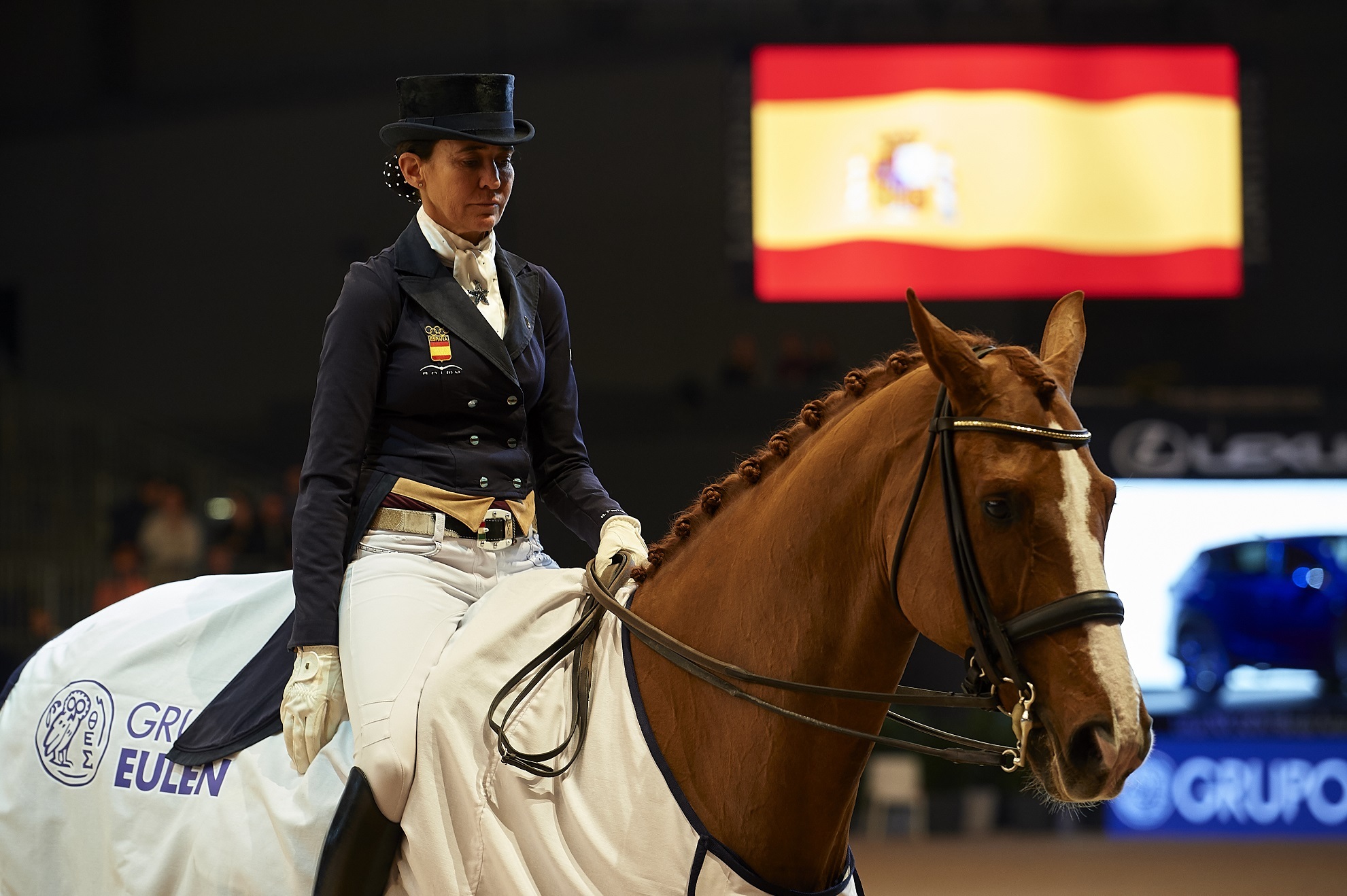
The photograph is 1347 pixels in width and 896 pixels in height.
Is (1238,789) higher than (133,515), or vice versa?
(133,515)

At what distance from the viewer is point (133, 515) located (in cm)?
883

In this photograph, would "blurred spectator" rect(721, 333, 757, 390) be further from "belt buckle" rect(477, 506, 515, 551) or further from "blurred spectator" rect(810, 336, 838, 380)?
"belt buckle" rect(477, 506, 515, 551)

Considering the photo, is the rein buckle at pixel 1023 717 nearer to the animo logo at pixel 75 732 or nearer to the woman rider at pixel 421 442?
the woman rider at pixel 421 442

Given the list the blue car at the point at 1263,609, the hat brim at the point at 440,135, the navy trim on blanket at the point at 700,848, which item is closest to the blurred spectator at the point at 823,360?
the blue car at the point at 1263,609

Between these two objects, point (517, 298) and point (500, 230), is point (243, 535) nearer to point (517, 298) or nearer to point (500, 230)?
point (500, 230)

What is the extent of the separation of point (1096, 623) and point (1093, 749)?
15 cm

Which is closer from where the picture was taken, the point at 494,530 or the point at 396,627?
the point at 396,627

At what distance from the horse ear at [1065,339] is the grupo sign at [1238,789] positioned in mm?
7013

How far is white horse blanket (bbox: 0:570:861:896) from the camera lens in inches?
74.1

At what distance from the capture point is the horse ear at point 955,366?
1722mm

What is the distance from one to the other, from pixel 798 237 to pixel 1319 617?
4.15m

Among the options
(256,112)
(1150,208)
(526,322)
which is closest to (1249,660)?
(1150,208)

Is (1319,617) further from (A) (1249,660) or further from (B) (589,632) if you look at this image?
(B) (589,632)

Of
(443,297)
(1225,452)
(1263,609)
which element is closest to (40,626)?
(443,297)
